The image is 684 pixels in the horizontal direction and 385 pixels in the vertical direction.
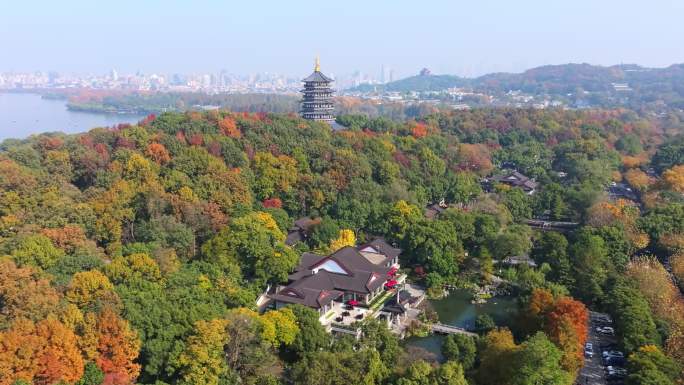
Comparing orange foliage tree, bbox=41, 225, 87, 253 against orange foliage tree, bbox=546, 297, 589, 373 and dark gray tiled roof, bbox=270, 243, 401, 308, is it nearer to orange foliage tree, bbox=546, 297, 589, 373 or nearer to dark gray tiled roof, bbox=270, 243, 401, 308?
dark gray tiled roof, bbox=270, 243, 401, 308

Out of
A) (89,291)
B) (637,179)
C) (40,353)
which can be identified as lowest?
(40,353)

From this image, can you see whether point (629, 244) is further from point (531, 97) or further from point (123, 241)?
point (531, 97)

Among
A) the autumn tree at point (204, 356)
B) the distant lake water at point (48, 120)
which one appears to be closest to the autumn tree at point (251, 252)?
the autumn tree at point (204, 356)

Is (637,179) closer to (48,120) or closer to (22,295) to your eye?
(22,295)

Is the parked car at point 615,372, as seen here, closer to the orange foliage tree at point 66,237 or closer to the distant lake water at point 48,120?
the orange foliage tree at point 66,237

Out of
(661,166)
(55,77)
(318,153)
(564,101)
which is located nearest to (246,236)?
(318,153)

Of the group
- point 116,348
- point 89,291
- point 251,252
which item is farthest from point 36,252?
point 251,252

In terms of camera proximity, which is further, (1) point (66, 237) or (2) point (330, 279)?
(2) point (330, 279)
